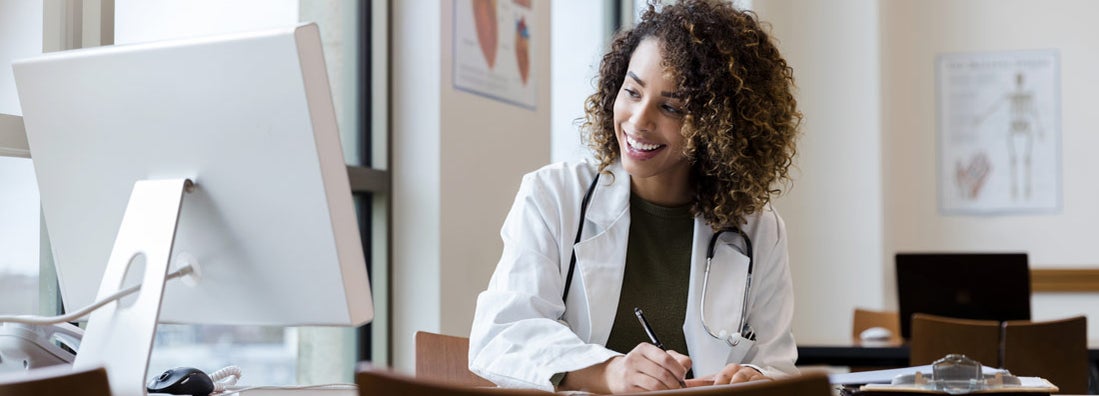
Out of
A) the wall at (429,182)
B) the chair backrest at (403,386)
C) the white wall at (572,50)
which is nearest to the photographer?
the chair backrest at (403,386)

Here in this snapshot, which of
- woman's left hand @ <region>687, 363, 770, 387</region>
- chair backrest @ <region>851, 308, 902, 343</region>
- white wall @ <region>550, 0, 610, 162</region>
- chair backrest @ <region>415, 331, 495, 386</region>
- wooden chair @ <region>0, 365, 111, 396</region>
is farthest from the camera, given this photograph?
white wall @ <region>550, 0, 610, 162</region>

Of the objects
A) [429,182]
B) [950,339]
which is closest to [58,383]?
[429,182]

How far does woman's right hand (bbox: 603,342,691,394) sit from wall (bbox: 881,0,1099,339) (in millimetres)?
4222

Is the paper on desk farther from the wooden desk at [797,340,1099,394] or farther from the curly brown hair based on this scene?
the wooden desk at [797,340,1099,394]

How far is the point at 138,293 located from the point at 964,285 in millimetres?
2964

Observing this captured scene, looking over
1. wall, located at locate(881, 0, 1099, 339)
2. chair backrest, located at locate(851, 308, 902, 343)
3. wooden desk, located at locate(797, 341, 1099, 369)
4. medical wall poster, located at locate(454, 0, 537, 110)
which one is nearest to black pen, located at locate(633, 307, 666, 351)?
medical wall poster, located at locate(454, 0, 537, 110)

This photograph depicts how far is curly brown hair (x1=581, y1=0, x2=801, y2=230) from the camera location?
180 centimetres

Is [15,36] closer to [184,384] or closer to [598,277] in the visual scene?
[184,384]

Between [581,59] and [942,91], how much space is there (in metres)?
1.93

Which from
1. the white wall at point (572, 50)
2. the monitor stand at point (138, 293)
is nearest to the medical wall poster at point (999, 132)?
the white wall at point (572, 50)

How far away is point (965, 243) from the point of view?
5.57m

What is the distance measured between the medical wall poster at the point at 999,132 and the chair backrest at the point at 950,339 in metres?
2.44

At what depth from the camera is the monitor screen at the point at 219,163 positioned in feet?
3.74

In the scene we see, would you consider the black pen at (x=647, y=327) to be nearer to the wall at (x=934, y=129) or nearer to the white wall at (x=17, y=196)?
the white wall at (x=17, y=196)
